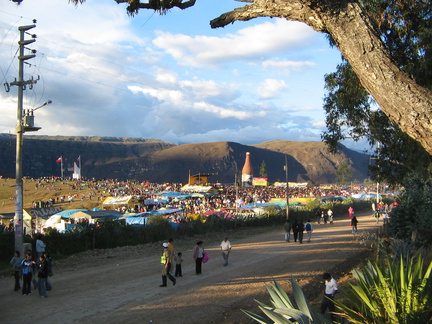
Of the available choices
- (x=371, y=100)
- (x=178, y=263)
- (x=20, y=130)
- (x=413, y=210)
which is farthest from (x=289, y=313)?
(x=371, y=100)

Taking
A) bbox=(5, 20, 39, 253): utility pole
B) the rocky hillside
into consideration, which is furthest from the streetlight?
the rocky hillside

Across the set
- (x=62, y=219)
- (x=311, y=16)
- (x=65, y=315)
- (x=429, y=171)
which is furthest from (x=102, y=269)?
(x=429, y=171)

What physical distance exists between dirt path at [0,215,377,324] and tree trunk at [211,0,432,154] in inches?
282

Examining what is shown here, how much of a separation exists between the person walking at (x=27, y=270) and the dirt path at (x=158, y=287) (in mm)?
261

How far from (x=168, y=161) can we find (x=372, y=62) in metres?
136

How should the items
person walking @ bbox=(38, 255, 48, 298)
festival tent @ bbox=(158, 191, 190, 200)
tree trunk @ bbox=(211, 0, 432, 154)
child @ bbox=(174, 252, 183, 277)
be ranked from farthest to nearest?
festival tent @ bbox=(158, 191, 190, 200), child @ bbox=(174, 252, 183, 277), person walking @ bbox=(38, 255, 48, 298), tree trunk @ bbox=(211, 0, 432, 154)

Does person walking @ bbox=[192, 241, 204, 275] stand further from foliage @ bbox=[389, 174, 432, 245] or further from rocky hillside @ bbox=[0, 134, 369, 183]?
rocky hillside @ bbox=[0, 134, 369, 183]

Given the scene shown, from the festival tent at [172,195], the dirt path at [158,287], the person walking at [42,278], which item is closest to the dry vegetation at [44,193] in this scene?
the festival tent at [172,195]

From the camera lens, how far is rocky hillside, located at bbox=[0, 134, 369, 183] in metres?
132

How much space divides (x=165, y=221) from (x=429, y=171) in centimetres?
1500

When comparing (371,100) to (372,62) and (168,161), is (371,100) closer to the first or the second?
(372,62)

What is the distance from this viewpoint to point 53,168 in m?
137

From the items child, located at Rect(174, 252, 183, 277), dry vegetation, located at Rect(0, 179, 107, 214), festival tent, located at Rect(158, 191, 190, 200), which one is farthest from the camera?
dry vegetation, located at Rect(0, 179, 107, 214)

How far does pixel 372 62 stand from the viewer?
A: 3.78m
